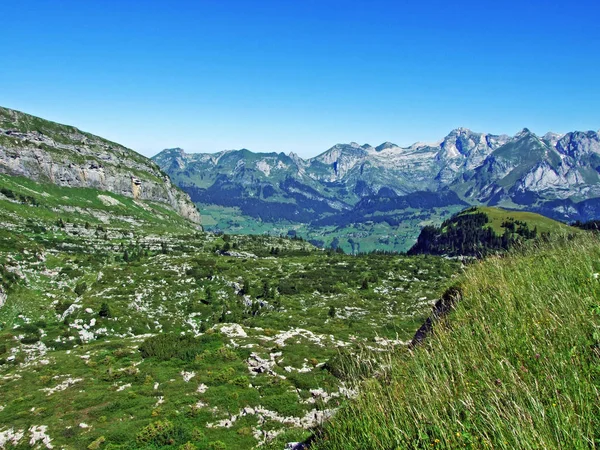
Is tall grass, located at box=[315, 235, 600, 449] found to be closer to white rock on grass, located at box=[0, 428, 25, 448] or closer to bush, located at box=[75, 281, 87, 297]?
white rock on grass, located at box=[0, 428, 25, 448]

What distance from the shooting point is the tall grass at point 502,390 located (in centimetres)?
454

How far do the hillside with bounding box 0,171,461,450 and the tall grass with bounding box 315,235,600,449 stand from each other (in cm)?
131

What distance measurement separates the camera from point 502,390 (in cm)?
543

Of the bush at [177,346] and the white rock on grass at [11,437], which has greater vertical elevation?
the bush at [177,346]

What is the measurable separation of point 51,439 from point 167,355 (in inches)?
485

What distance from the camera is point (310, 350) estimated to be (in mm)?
36719

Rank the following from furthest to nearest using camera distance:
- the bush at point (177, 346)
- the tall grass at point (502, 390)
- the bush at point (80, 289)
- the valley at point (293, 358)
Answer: the bush at point (80, 289), the bush at point (177, 346), the valley at point (293, 358), the tall grass at point (502, 390)

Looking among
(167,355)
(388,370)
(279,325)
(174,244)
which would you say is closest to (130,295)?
(279,325)

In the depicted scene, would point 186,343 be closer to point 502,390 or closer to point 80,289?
point 502,390

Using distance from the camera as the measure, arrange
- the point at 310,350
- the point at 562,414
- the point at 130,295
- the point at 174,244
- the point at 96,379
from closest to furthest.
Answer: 1. the point at 562,414
2. the point at 96,379
3. the point at 310,350
4. the point at 130,295
5. the point at 174,244

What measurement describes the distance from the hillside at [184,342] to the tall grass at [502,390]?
1.31 metres

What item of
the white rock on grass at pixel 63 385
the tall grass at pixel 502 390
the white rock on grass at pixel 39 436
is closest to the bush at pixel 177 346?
the white rock on grass at pixel 63 385

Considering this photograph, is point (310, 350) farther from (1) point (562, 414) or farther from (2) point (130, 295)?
(2) point (130, 295)

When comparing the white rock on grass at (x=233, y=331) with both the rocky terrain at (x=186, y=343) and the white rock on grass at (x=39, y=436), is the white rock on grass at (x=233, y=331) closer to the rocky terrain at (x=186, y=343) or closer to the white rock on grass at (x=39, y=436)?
the rocky terrain at (x=186, y=343)
